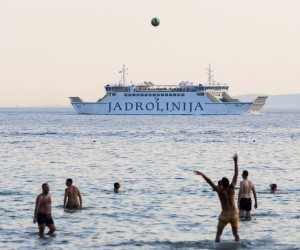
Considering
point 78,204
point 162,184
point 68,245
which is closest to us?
point 68,245

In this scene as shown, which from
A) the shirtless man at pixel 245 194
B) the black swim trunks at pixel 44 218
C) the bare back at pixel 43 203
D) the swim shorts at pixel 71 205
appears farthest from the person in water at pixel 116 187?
the bare back at pixel 43 203

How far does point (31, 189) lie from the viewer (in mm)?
42656

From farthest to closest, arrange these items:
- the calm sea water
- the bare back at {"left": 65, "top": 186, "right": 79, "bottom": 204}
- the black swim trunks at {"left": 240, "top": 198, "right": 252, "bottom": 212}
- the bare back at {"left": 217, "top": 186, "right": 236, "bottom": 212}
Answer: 1. the bare back at {"left": 65, "top": 186, "right": 79, "bottom": 204}
2. the black swim trunks at {"left": 240, "top": 198, "right": 252, "bottom": 212}
3. the calm sea water
4. the bare back at {"left": 217, "top": 186, "right": 236, "bottom": 212}

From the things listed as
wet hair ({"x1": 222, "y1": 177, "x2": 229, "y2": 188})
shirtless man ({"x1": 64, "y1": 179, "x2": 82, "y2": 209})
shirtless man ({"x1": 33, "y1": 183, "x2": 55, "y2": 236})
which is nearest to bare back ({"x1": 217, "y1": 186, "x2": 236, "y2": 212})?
wet hair ({"x1": 222, "y1": 177, "x2": 229, "y2": 188})

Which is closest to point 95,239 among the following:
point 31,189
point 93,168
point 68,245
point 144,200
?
point 68,245

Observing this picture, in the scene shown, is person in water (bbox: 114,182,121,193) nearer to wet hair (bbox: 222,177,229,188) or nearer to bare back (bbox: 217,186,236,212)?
bare back (bbox: 217,186,236,212)

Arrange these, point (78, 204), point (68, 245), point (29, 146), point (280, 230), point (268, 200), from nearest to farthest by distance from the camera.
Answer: point (68, 245) → point (280, 230) → point (78, 204) → point (268, 200) → point (29, 146)

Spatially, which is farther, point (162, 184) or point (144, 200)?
point (162, 184)

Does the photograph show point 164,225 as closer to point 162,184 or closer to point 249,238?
point 249,238

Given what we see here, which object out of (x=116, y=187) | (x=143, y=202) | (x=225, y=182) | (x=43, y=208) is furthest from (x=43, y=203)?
(x=116, y=187)

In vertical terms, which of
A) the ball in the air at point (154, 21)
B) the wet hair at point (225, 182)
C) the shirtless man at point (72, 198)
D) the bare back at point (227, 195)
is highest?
the ball in the air at point (154, 21)

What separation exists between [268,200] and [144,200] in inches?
→ 223

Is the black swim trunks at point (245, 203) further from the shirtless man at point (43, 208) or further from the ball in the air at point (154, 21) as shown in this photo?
the ball in the air at point (154, 21)

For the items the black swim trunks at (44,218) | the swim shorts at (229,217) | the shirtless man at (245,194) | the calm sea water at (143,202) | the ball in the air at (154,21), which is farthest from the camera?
the ball in the air at (154,21)
